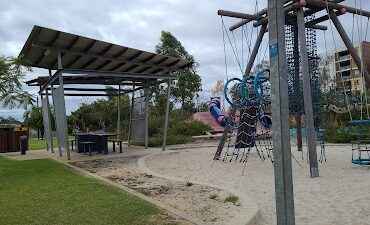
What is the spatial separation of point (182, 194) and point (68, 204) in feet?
6.82

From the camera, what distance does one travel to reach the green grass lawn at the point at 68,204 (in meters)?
4.91

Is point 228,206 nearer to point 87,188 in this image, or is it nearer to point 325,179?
point 87,188

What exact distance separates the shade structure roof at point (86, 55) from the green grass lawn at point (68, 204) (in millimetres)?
5538

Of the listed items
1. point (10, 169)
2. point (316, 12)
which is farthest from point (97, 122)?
point (316, 12)

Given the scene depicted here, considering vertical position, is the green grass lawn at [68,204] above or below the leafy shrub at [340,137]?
below

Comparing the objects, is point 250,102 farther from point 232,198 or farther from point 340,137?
point 340,137

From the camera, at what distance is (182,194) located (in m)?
7.02

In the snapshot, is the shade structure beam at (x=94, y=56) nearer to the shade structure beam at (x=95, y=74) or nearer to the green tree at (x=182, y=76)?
the shade structure beam at (x=95, y=74)

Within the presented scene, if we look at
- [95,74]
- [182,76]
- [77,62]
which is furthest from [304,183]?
[182,76]

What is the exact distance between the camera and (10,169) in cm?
1095

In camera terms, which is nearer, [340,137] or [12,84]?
[12,84]

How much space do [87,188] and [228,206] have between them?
2858 mm

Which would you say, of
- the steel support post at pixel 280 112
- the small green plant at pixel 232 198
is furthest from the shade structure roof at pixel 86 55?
the steel support post at pixel 280 112

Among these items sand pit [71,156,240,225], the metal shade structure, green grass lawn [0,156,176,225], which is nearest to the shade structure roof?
the metal shade structure
